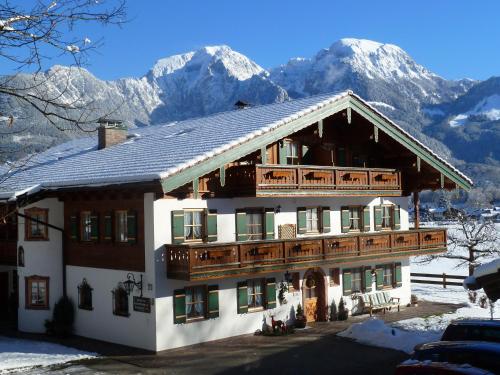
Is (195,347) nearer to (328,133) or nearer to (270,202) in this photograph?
(270,202)

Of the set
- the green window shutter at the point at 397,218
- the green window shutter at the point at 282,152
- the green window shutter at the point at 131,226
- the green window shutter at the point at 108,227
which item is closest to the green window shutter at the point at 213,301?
the green window shutter at the point at 131,226

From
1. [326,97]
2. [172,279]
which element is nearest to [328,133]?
[326,97]

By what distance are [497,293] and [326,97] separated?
13.4 m

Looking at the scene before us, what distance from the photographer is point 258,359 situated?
1884 cm

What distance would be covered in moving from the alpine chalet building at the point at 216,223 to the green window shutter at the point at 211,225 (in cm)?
4

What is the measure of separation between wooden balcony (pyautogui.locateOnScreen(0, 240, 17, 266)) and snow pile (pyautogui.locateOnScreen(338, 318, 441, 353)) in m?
12.9

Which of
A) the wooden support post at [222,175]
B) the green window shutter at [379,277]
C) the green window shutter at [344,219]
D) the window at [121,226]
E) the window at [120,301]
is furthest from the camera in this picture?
the green window shutter at [379,277]

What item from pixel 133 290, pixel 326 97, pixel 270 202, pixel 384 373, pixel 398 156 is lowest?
pixel 384 373

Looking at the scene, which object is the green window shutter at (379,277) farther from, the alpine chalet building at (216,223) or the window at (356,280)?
the window at (356,280)

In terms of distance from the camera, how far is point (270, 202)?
23.5 meters

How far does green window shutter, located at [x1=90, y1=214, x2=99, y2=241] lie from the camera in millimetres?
22062

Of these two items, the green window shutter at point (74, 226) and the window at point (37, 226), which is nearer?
the green window shutter at point (74, 226)

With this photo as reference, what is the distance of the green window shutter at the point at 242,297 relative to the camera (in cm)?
2206

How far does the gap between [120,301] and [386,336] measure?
8942mm
